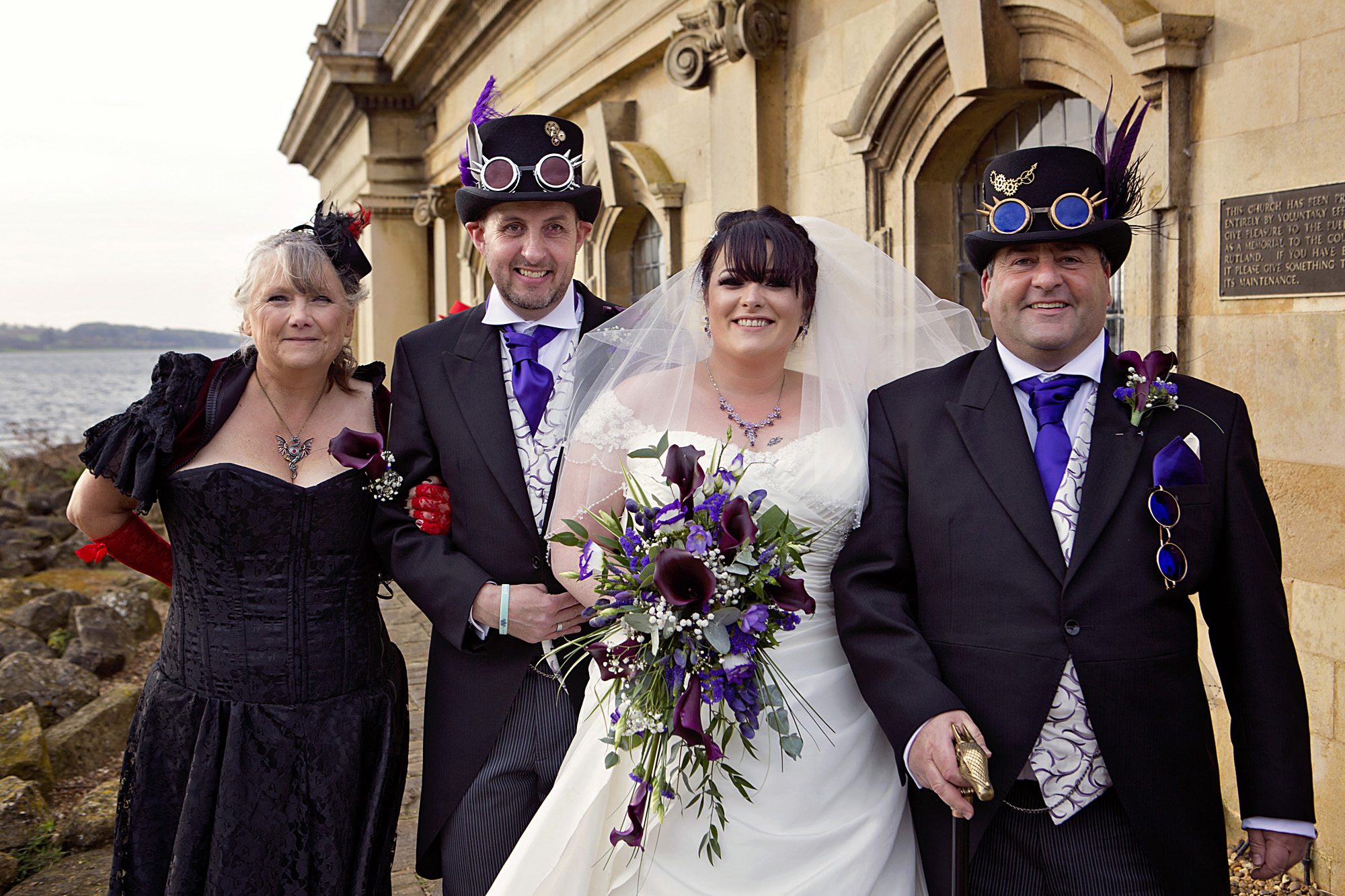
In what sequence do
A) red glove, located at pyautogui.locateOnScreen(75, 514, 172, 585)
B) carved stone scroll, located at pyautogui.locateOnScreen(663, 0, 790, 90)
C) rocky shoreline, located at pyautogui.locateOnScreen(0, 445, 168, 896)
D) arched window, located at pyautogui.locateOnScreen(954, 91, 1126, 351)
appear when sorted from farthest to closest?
1. carved stone scroll, located at pyautogui.locateOnScreen(663, 0, 790, 90)
2. arched window, located at pyautogui.locateOnScreen(954, 91, 1126, 351)
3. rocky shoreline, located at pyautogui.locateOnScreen(0, 445, 168, 896)
4. red glove, located at pyautogui.locateOnScreen(75, 514, 172, 585)

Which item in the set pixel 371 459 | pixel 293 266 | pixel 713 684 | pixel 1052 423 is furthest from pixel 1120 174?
pixel 293 266

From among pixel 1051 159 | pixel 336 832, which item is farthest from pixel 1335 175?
pixel 336 832

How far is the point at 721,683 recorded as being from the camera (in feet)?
6.97

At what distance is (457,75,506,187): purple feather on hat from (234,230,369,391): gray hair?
44cm

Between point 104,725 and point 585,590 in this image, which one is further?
point 104,725

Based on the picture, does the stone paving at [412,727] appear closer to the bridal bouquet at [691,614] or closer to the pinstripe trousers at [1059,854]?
the bridal bouquet at [691,614]

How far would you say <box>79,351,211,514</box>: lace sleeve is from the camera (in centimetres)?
270

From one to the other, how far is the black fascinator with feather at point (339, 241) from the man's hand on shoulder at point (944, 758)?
192 centimetres

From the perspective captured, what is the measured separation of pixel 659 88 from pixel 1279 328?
590cm

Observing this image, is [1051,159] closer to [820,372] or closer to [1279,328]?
[820,372]

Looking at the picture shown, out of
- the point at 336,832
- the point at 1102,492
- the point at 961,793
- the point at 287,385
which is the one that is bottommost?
the point at 336,832

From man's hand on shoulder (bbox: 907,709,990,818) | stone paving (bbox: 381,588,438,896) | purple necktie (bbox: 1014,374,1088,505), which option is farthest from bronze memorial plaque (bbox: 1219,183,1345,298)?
stone paving (bbox: 381,588,438,896)

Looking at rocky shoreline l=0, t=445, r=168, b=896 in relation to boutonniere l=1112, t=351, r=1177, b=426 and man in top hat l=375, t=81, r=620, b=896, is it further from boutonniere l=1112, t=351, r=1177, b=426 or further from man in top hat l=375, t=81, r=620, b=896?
boutonniere l=1112, t=351, r=1177, b=426

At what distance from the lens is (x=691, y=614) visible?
6.86 ft
